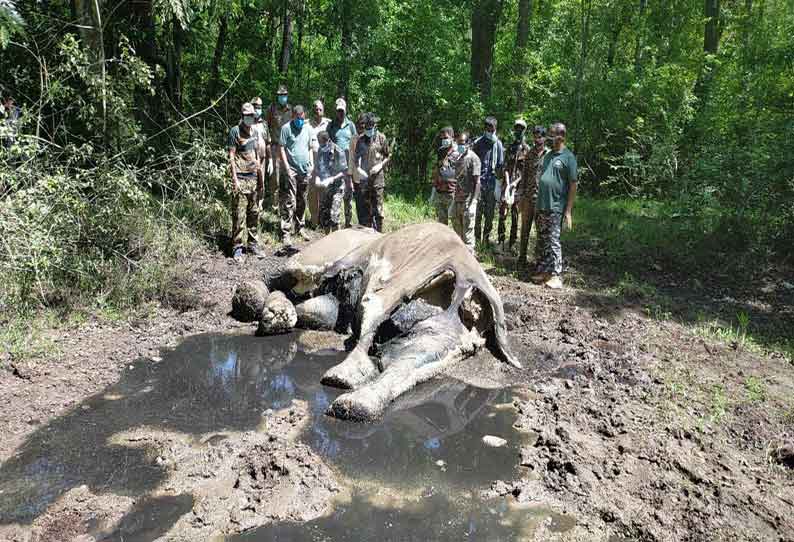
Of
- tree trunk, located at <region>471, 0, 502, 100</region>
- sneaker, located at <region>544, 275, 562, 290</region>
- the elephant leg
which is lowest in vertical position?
sneaker, located at <region>544, 275, 562, 290</region>

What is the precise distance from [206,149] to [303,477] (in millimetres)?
6318

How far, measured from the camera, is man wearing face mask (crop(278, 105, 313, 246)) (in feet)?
33.3

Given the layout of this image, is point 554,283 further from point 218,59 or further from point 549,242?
point 218,59

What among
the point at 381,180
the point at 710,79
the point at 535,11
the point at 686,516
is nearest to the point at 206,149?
the point at 381,180

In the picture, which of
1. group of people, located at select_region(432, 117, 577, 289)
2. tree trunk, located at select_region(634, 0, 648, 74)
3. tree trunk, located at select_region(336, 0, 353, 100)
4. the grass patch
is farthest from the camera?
tree trunk, located at select_region(634, 0, 648, 74)

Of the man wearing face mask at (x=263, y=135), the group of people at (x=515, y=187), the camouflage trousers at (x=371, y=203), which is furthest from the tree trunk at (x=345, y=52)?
the camouflage trousers at (x=371, y=203)

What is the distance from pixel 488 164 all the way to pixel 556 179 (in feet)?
6.74

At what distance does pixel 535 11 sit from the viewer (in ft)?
77.1

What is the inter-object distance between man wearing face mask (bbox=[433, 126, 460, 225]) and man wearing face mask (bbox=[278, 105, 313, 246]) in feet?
7.48

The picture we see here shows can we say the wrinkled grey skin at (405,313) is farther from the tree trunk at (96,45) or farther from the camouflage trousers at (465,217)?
the tree trunk at (96,45)

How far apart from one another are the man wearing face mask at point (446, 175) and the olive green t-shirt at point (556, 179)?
1.61 m

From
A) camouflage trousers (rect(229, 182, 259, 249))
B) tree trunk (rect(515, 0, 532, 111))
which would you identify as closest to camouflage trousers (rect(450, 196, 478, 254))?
camouflage trousers (rect(229, 182, 259, 249))

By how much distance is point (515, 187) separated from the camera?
420 inches

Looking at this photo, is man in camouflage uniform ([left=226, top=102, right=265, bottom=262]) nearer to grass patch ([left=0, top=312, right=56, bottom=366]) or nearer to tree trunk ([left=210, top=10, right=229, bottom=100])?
grass patch ([left=0, top=312, right=56, bottom=366])
